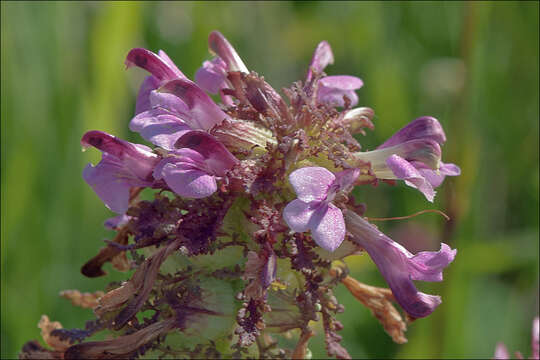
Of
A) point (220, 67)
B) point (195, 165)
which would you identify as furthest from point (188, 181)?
point (220, 67)

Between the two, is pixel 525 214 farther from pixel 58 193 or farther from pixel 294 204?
pixel 294 204

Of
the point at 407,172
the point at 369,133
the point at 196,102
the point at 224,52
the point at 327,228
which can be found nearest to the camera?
the point at 327,228

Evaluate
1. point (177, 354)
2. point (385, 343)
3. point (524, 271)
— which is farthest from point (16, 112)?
point (524, 271)

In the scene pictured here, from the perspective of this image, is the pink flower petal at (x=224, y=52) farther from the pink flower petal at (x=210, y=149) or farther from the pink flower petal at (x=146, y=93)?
the pink flower petal at (x=210, y=149)

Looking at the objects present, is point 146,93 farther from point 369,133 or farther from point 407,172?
point 369,133

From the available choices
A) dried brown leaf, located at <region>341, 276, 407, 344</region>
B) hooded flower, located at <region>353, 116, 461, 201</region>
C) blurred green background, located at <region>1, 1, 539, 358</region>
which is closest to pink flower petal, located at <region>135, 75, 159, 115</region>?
hooded flower, located at <region>353, 116, 461, 201</region>

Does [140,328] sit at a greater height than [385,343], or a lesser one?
greater

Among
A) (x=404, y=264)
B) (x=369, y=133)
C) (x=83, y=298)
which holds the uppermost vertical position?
(x=404, y=264)
